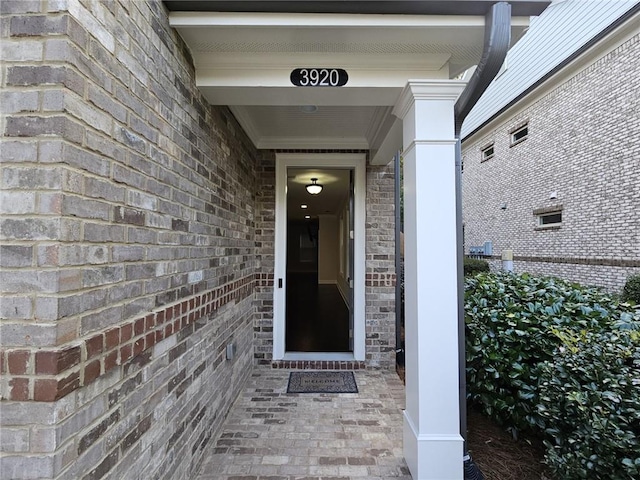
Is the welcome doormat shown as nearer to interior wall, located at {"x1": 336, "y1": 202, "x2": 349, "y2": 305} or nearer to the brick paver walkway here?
the brick paver walkway

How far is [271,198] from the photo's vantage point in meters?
3.91

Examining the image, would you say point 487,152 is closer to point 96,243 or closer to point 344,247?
point 344,247

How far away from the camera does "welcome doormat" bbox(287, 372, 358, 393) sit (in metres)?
3.24

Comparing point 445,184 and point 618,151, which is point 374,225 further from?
point 618,151

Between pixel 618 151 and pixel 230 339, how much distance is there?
25.3 feet

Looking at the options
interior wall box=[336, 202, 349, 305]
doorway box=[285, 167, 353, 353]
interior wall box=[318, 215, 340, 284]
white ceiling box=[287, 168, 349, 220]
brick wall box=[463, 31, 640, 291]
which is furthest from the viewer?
interior wall box=[318, 215, 340, 284]

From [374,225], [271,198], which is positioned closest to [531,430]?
[374,225]

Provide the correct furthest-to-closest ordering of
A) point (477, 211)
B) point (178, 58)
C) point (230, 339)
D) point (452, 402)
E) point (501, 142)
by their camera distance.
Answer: point (477, 211), point (501, 142), point (230, 339), point (452, 402), point (178, 58)

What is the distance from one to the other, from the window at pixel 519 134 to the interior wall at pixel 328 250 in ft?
19.3

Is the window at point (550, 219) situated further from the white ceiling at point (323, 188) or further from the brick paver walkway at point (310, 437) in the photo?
the brick paver walkway at point (310, 437)

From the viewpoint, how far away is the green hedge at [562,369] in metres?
1.50

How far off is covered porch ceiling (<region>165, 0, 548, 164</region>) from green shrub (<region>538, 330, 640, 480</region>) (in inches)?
71.4

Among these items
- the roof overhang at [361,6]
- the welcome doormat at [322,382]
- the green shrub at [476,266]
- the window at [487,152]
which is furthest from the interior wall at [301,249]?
the roof overhang at [361,6]

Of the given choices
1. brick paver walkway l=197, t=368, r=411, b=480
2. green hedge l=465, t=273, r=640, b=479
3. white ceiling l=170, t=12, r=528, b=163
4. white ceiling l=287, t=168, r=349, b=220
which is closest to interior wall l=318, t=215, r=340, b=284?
white ceiling l=287, t=168, r=349, b=220
